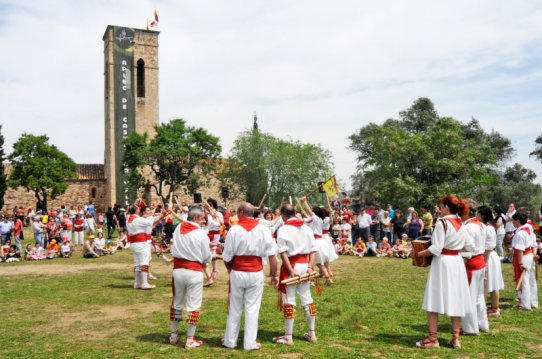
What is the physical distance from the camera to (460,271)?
679 cm

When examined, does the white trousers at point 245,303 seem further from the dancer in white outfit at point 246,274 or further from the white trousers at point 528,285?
the white trousers at point 528,285

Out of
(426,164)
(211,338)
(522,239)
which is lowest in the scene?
(211,338)

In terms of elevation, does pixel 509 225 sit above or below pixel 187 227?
below

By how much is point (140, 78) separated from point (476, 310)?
50342 mm

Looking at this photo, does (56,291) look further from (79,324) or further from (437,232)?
(437,232)

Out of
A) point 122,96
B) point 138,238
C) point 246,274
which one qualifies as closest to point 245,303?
point 246,274

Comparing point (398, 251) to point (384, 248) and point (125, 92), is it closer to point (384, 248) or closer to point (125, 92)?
point (384, 248)

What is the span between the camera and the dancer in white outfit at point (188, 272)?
7098 mm

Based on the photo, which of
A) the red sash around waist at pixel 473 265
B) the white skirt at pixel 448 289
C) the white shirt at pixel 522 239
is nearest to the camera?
the white skirt at pixel 448 289

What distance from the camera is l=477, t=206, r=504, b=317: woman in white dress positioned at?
8.35m

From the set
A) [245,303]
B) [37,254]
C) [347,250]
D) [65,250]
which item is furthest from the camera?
[347,250]

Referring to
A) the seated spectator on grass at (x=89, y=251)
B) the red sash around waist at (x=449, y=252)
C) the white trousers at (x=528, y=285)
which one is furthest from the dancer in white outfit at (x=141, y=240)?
the seated spectator on grass at (x=89, y=251)

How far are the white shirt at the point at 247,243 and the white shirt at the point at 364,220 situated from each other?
13868 mm

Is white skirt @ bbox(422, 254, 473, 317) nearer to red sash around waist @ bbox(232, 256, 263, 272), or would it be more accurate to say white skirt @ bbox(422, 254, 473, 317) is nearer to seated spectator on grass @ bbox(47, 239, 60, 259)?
red sash around waist @ bbox(232, 256, 263, 272)
